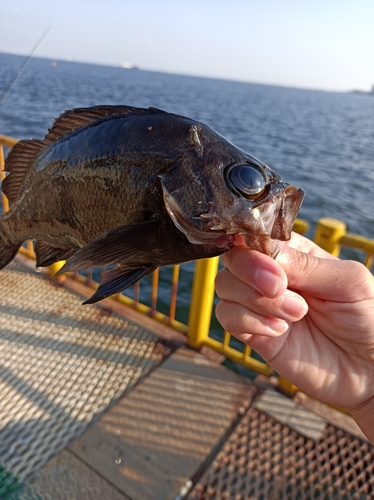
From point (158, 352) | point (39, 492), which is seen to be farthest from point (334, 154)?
point (39, 492)

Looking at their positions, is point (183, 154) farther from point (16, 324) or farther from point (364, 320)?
point (16, 324)

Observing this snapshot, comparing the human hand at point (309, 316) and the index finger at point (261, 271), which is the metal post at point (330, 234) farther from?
the index finger at point (261, 271)

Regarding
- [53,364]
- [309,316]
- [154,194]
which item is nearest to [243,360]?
[53,364]

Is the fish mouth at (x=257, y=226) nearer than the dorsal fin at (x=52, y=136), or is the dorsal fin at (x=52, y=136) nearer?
the fish mouth at (x=257, y=226)

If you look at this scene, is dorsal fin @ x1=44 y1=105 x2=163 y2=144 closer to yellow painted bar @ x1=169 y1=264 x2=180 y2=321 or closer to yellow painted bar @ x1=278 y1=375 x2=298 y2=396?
yellow painted bar @ x1=169 y1=264 x2=180 y2=321

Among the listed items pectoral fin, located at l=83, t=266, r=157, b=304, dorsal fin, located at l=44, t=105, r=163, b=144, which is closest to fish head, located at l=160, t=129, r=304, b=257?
pectoral fin, located at l=83, t=266, r=157, b=304

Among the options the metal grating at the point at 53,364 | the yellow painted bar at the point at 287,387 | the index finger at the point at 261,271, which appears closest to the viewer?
the index finger at the point at 261,271

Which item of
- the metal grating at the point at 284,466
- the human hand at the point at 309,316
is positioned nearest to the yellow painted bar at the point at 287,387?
the metal grating at the point at 284,466

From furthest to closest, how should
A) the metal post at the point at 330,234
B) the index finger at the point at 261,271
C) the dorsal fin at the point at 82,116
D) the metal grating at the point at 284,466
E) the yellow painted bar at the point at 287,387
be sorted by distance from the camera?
the yellow painted bar at the point at 287,387, the metal post at the point at 330,234, the metal grating at the point at 284,466, the index finger at the point at 261,271, the dorsal fin at the point at 82,116
